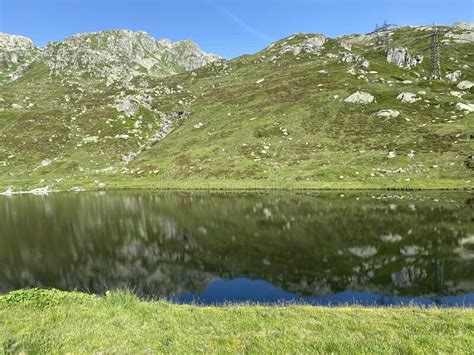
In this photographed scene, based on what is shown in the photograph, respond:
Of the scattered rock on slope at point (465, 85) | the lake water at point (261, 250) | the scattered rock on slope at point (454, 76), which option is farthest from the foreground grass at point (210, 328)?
the scattered rock on slope at point (454, 76)

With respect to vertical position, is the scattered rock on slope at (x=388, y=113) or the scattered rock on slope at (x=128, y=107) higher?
the scattered rock on slope at (x=128, y=107)

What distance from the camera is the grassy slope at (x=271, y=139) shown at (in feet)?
311

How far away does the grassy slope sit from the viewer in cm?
9481

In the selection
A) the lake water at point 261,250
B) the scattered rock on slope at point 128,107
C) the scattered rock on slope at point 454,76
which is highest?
the scattered rock on slope at point 454,76

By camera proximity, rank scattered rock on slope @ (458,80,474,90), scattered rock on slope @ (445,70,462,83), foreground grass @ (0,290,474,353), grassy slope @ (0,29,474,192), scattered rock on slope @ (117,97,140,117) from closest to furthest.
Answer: foreground grass @ (0,290,474,353), grassy slope @ (0,29,474,192), scattered rock on slope @ (458,80,474,90), scattered rock on slope @ (117,97,140,117), scattered rock on slope @ (445,70,462,83)

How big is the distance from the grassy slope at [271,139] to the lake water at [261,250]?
2352 cm

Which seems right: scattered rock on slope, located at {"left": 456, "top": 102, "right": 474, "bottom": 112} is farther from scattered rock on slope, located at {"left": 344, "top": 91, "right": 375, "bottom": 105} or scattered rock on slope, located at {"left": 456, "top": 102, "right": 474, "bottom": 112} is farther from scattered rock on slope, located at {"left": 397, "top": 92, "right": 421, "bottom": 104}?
scattered rock on slope, located at {"left": 344, "top": 91, "right": 375, "bottom": 105}

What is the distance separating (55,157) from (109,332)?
141 m

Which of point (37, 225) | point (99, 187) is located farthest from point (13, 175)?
point (37, 225)

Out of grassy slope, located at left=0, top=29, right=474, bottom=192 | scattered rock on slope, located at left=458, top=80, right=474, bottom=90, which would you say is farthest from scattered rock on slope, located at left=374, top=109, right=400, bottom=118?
scattered rock on slope, located at left=458, top=80, right=474, bottom=90

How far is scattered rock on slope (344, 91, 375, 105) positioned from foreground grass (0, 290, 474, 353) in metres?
127

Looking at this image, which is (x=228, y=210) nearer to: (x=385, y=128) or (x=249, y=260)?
(x=249, y=260)

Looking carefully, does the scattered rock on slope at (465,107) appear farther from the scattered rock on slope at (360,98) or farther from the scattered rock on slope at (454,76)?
the scattered rock on slope at (454,76)

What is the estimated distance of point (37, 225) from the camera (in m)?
59.2
